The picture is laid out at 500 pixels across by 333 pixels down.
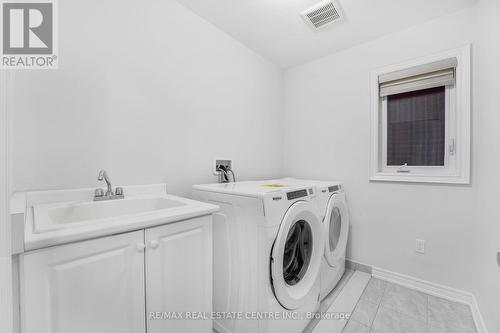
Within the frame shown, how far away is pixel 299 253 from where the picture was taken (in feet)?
4.89

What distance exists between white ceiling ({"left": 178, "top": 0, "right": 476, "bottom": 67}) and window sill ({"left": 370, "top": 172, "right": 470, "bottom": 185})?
A: 1308 mm

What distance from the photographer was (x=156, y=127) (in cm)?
147

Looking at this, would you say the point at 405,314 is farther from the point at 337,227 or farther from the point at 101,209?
the point at 101,209

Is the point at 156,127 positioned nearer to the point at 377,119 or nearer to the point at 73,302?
the point at 73,302

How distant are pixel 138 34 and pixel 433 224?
2685mm

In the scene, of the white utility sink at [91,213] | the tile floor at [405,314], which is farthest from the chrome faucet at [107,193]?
the tile floor at [405,314]

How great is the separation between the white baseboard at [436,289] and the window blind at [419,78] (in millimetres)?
1663

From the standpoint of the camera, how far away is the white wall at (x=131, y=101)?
1.07 m

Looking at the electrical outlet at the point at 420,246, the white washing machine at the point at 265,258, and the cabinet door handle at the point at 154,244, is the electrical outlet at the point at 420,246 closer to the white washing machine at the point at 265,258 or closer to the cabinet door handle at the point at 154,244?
the white washing machine at the point at 265,258

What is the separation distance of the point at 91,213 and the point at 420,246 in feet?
8.09

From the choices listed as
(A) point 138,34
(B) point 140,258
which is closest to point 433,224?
(B) point 140,258
